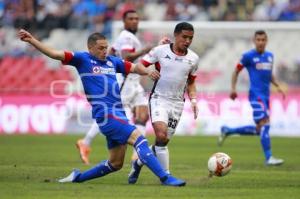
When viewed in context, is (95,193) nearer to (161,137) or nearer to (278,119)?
(161,137)

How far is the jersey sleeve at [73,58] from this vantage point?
11.9 meters

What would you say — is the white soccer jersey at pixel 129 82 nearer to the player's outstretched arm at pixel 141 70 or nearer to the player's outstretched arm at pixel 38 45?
the player's outstretched arm at pixel 141 70

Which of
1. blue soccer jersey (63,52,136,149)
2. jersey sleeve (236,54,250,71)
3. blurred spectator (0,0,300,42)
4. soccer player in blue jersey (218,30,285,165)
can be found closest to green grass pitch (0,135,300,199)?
blue soccer jersey (63,52,136,149)

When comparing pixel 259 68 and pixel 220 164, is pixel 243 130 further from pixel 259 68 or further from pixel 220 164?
pixel 220 164

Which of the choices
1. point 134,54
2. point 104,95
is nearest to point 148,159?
point 104,95

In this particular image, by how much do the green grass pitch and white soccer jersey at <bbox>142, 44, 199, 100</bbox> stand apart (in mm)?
1385

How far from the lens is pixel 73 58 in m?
12.0

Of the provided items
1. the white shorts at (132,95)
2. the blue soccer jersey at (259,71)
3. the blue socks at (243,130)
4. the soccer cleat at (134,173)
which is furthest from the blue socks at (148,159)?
the blue socks at (243,130)

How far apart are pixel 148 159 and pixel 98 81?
135cm

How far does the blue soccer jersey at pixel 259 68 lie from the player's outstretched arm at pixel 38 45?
7.26m

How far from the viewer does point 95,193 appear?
11062mm

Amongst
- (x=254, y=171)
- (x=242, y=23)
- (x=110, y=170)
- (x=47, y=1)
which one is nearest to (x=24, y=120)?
(x=47, y=1)

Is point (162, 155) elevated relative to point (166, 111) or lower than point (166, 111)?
lower

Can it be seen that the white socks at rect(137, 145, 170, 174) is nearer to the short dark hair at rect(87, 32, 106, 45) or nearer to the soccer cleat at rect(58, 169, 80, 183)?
the soccer cleat at rect(58, 169, 80, 183)
